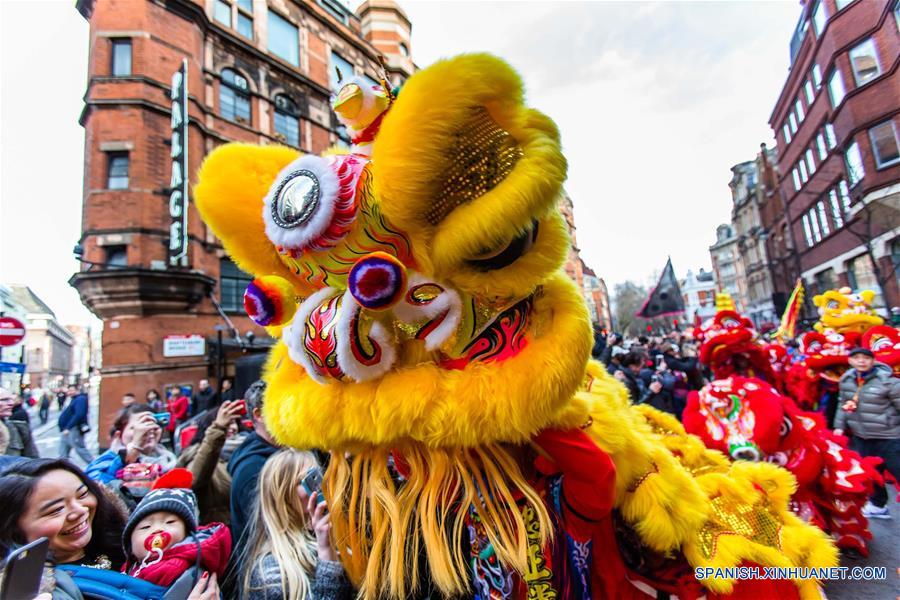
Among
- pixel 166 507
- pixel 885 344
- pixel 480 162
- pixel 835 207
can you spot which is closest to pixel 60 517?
pixel 166 507

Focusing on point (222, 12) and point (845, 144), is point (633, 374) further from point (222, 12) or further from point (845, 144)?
point (222, 12)

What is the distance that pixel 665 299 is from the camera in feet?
30.1

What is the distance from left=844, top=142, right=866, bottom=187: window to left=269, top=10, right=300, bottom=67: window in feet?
59.7

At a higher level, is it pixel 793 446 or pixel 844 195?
pixel 844 195

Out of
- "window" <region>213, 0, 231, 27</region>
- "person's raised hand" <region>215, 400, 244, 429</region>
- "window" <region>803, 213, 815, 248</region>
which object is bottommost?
"person's raised hand" <region>215, 400, 244, 429</region>

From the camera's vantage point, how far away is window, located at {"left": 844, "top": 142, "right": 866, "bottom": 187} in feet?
41.8

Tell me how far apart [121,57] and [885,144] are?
68.5 feet

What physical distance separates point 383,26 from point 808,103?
18.1 m

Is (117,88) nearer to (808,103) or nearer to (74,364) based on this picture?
(808,103)

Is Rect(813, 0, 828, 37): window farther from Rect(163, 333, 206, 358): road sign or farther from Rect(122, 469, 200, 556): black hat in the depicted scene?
Rect(163, 333, 206, 358): road sign

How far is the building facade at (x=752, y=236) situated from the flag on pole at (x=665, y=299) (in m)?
23.4

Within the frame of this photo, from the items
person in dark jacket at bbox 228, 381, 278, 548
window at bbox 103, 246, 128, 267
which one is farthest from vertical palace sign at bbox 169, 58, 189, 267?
person in dark jacket at bbox 228, 381, 278, 548

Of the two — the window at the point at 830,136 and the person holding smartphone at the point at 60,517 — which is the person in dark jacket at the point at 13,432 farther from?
the window at the point at 830,136

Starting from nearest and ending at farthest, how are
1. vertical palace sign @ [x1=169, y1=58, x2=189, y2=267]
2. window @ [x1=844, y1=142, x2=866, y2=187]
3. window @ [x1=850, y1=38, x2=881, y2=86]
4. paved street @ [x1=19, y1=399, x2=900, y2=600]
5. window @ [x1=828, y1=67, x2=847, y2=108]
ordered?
1. paved street @ [x1=19, y1=399, x2=900, y2=600]
2. vertical palace sign @ [x1=169, y1=58, x2=189, y2=267]
3. window @ [x1=850, y1=38, x2=881, y2=86]
4. window @ [x1=844, y1=142, x2=866, y2=187]
5. window @ [x1=828, y1=67, x2=847, y2=108]
